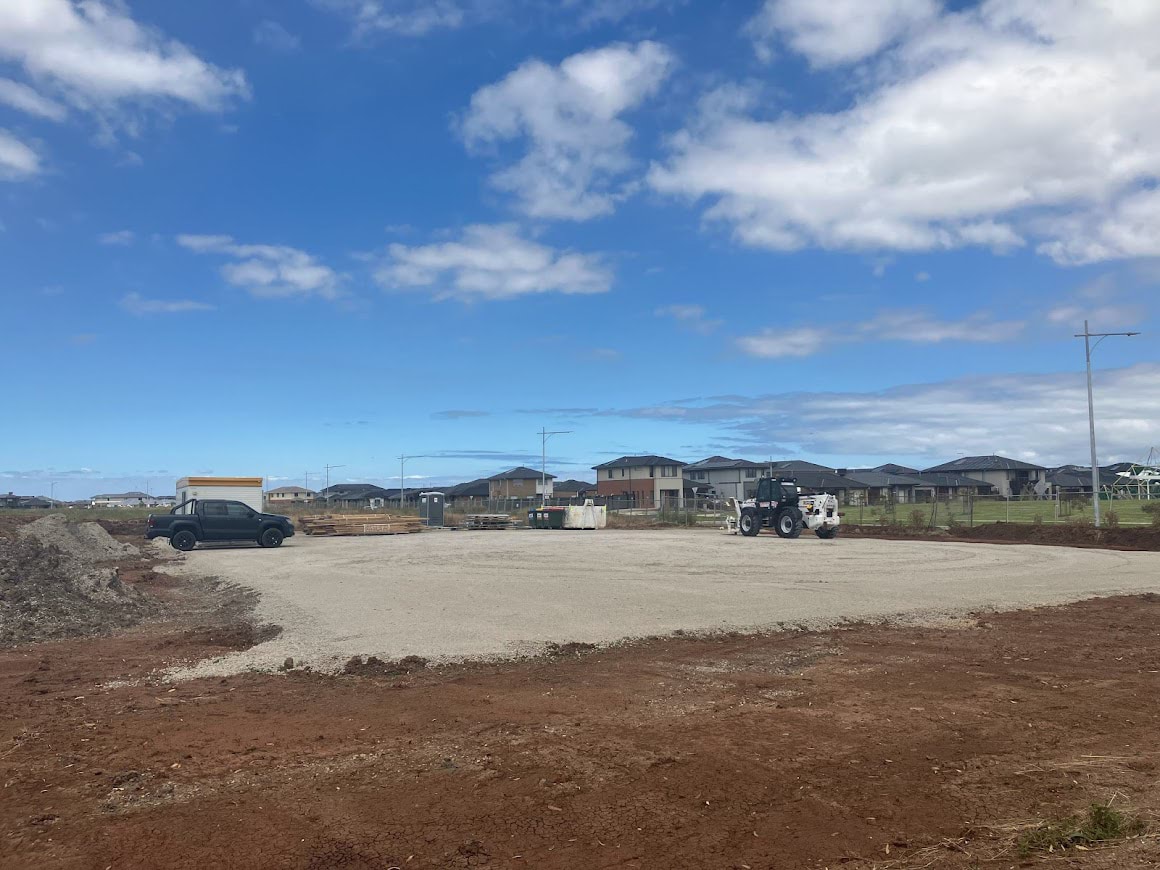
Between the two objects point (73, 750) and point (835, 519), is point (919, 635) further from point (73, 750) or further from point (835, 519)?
point (835, 519)

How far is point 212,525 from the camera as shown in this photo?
33094mm

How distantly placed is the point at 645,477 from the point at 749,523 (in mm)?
62322

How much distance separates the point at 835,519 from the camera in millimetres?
35594

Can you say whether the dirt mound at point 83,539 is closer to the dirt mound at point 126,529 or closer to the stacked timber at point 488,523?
the dirt mound at point 126,529

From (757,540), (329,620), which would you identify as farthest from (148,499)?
(329,620)

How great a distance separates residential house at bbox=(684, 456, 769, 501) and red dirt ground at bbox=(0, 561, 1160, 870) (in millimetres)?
88625

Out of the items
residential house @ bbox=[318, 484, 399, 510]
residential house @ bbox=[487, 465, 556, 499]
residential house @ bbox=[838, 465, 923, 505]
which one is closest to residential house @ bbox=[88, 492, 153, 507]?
residential house @ bbox=[318, 484, 399, 510]

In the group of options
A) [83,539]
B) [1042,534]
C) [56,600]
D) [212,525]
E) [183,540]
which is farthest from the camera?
[1042,534]

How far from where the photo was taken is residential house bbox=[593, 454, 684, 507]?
320 ft

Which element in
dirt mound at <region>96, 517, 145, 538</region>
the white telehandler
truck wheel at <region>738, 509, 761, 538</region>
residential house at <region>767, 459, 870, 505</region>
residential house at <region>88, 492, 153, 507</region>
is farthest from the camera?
residential house at <region>88, 492, 153, 507</region>

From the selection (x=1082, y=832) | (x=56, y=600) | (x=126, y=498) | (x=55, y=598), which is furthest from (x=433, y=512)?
(x=126, y=498)

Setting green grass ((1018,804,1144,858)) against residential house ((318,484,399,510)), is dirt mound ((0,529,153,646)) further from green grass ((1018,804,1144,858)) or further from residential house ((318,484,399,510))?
residential house ((318,484,399,510))

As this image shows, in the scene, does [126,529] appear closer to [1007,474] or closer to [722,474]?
[722,474]

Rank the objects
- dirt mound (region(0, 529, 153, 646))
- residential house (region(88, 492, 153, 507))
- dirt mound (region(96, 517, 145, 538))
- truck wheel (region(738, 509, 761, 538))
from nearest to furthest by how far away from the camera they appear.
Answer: dirt mound (region(0, 529, 153, 646))
truck wheel (region(738, 509, 761, 538))
dirt mound (region(96, 517, 145, 538))
residential house (region(88, 492, 153, 507))
